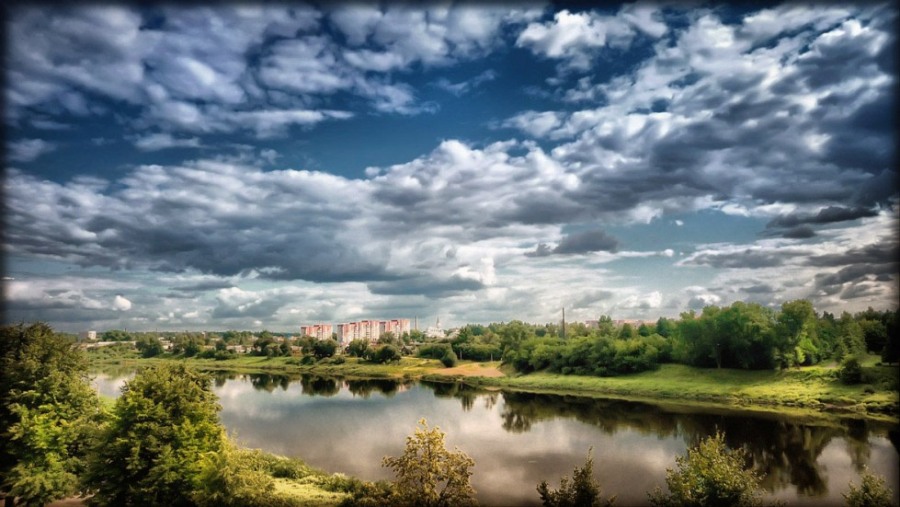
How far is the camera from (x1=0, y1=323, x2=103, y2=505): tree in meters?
20.2

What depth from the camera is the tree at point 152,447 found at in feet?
60.6

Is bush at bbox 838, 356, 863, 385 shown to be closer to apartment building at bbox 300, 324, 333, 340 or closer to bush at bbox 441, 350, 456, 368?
bush at bbox 441, 350, 456, 368

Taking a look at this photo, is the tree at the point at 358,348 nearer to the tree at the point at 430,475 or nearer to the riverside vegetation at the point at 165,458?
the riverside vegetation at the point at 165,458

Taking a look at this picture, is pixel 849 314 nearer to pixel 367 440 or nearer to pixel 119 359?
pixel 367 440

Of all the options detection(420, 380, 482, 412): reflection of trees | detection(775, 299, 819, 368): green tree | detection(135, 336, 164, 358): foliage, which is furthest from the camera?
detection(135, 336, 164, 358): foliage

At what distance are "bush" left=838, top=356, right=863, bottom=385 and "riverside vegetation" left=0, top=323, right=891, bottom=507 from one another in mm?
37294

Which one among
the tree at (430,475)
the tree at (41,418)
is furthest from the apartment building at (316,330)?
the tree at (430,475)

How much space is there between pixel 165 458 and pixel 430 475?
33.5ft

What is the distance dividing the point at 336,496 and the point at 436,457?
9.32 metres

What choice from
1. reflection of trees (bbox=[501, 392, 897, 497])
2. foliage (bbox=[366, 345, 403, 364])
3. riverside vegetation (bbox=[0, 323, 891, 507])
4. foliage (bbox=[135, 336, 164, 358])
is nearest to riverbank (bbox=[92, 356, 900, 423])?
reflection of trees (bbox=[501, 392, 897, 497])

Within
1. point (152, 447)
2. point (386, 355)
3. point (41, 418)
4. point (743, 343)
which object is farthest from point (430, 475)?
point (386, 355)

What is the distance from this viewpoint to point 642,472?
29.8 metres

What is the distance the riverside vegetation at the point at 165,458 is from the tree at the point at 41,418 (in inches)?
1.6

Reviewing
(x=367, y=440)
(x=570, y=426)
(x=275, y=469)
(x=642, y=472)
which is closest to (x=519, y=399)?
(x=570, y=426)
